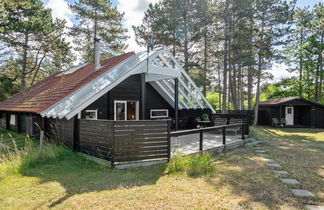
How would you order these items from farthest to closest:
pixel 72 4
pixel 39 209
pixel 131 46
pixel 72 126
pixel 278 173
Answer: pixel 131 46, pixel 72 4, pixel 72 126, pixel 278 173, pixel 39 209

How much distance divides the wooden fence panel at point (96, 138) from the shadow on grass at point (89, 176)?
1.28 ft

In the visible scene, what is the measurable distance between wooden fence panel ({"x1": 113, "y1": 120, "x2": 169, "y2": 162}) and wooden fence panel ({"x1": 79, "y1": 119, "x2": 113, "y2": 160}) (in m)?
0.24

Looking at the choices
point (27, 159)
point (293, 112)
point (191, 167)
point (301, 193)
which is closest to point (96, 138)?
point (27, 159)

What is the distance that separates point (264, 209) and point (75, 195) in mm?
3192

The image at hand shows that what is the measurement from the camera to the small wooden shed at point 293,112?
18953mm

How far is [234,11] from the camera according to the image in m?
18.7

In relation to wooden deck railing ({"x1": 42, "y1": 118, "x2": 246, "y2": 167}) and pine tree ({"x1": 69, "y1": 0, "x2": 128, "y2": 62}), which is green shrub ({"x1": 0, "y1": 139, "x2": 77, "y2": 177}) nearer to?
wooden deck railing ({"x1": 42, "y1": 118, "x2": 246, "y2": 167})

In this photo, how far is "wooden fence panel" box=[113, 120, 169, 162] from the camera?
519 cm

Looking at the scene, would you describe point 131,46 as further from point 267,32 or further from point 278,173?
point 278,173

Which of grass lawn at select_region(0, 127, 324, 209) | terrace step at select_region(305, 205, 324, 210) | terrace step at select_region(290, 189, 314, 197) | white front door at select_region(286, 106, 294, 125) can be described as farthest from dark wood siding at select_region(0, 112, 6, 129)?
white front door at select_region(286, 106, 294, 125)

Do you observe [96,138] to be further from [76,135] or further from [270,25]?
[270,25]

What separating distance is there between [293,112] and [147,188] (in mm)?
21295

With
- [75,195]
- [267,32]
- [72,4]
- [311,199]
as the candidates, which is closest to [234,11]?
[267,32]

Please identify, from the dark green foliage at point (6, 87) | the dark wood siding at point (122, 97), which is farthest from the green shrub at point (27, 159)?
the dark green foliage at point (6, 87)
